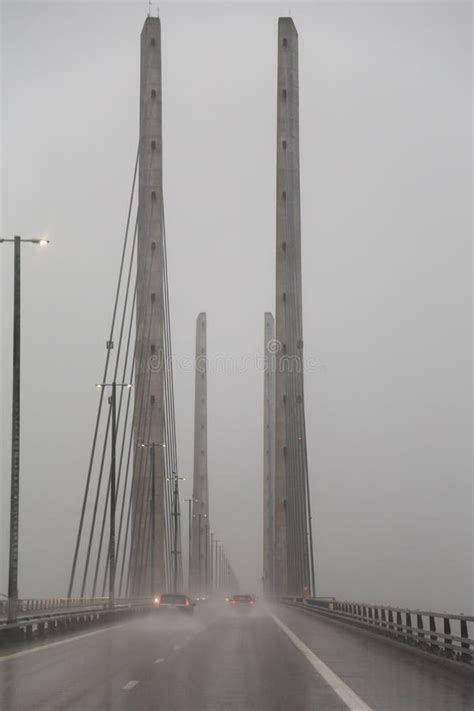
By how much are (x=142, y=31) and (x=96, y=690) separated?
217 ft

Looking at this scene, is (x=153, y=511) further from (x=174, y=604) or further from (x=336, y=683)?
(x=336, y=683)

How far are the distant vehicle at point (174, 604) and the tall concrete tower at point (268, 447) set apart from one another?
241 ft

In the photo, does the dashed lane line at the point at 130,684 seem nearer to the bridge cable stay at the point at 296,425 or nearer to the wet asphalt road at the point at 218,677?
the wet asphalt road at the point at 218,677

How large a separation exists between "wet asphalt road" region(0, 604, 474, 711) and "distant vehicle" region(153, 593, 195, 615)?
746 inches

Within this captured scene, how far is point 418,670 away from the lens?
22344 millimetres

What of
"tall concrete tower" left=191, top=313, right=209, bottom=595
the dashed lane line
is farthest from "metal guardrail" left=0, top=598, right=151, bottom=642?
"tall concrete tower" left=191, top=313, right=209, bottom=595

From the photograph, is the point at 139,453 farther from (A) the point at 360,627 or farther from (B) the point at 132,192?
(A) the point at 360,627

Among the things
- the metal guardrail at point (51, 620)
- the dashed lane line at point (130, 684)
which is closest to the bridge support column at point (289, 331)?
the metal guardrail at point (51, 620)

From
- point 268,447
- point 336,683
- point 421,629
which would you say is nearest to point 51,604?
point 421,629

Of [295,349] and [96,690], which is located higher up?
[295,349]

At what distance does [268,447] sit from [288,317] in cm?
6494

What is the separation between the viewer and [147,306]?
75.6 meters

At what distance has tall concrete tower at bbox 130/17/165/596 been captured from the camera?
247 ft

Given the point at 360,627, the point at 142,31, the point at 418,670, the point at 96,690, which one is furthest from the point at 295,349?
the point at 96,690
